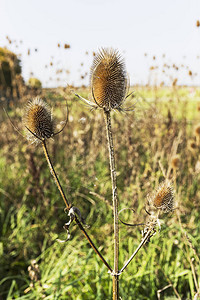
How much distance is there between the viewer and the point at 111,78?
1.30m

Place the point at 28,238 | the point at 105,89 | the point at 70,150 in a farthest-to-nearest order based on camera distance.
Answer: the point at 70,150
the point at 28,238
the point at 105,89

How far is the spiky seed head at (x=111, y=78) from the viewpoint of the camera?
123 centimetres

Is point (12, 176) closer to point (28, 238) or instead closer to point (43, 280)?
point (28, 238)

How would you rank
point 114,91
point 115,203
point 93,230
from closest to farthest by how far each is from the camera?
point 115,203 → point 114,91 → point 93,230

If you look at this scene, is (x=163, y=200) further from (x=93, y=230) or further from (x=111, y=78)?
(x=93, y=230)

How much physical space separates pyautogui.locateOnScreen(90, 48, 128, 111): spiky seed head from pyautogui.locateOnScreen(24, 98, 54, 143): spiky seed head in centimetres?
29

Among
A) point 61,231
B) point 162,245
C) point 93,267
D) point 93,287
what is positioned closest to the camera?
point 93,287

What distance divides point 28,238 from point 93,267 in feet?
3.30

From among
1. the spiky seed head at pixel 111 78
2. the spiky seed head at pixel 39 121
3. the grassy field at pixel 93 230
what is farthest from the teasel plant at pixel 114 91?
the spiky seed head at pixel 39 121

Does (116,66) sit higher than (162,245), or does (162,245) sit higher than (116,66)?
(116,66)

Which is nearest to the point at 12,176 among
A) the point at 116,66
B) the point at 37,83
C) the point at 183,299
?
the point at 37,83

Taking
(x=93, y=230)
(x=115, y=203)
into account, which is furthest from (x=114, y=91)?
(x=93, y=230)

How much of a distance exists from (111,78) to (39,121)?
16.1 inches

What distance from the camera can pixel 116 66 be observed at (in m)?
1.30
